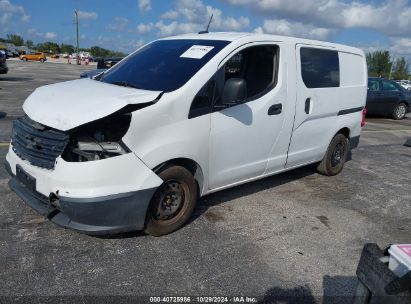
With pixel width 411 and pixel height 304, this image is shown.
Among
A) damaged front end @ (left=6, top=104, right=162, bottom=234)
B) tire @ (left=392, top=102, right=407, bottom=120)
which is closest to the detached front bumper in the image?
damaged front end @ (left=6, top=104, right=162, bottom=234)

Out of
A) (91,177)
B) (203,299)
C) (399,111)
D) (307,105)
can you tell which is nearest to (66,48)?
(399,111)

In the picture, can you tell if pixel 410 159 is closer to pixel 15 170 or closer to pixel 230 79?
pixel 230 79

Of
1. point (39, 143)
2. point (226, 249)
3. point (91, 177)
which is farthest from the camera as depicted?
point (226, 249)

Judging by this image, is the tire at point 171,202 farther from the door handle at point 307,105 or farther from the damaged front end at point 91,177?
the door handle at point 307,105

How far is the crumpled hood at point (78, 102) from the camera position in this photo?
3189mm

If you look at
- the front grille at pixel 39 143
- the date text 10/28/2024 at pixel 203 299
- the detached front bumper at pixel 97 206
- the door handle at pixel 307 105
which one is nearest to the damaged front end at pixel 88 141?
the front grille at pixel 39 143

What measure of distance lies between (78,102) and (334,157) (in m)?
4.31

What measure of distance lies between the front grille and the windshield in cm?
100

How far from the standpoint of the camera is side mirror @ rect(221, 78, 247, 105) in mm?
3896

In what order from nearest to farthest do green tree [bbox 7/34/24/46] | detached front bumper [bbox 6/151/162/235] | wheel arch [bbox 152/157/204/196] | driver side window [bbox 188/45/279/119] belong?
1. detached front bumper [bbox 6/151/162/235]
2. wheel arch [bbox 152/157/204/196]
3. driver side window [bbox 188/45/279/119]
4. green tree [bbox 7/34/24/46]

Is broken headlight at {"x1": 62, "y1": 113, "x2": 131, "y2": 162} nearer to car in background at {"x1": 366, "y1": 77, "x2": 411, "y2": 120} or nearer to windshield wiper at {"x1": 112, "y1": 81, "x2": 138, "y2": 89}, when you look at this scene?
windshield wiper at {"x1": 112, "y1": 81, "x2": 138, "y2": 89}

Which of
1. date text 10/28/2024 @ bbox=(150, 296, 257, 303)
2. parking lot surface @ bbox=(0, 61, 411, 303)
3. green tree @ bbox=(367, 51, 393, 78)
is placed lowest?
date text 10/28/2024 @ bbox=(150, 296, 257, 303)

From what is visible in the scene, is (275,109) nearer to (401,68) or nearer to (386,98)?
(386,98)

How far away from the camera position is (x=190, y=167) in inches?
154
